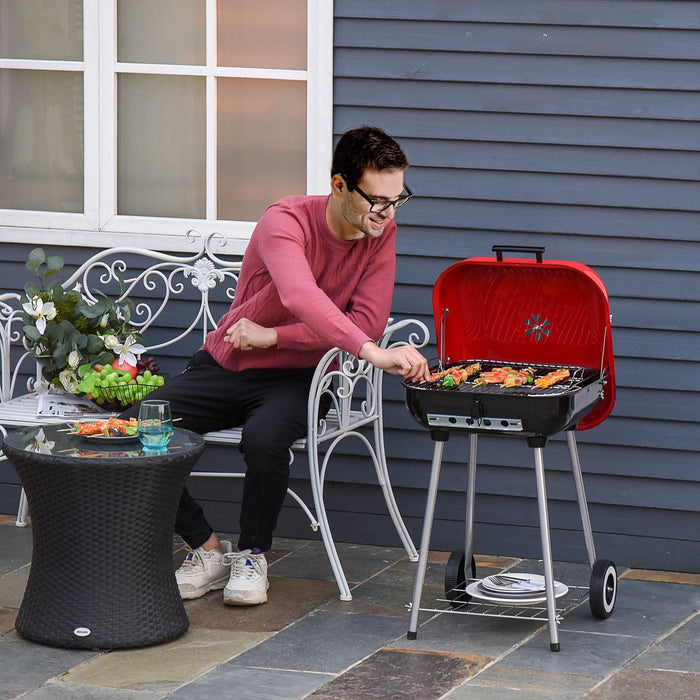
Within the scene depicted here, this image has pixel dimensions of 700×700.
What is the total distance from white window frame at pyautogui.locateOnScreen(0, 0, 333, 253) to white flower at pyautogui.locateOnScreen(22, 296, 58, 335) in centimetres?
41

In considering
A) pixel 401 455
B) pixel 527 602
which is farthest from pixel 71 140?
pixel 527 602

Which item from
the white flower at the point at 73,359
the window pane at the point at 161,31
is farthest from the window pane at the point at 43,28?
the white flower at the point at 73,359

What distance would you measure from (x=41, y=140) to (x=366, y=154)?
1.59m

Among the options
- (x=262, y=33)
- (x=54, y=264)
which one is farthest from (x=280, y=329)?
(x=262, y=33)

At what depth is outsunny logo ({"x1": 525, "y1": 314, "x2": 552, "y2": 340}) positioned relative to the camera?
3.56m

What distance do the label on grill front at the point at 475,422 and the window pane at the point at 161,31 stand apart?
1.80 metres

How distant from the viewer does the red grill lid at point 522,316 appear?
3480 mm

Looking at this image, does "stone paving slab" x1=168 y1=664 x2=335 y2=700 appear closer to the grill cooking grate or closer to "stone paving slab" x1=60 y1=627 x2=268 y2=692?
"stone paving slab" x1=60 y1=627 x2=268 y2=692

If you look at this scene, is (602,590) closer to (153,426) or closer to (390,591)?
(390,591)

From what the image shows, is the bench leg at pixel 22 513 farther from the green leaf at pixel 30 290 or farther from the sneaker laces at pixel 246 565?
the sneaker laces at pixel 246 565

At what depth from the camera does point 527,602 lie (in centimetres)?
342

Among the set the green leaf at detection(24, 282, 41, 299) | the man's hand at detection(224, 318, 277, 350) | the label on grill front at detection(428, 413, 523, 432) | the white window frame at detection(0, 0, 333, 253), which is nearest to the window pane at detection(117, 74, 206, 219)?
the white window frame at detection(0, 0, 333, 253)

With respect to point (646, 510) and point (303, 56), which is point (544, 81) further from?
point (646, 510)

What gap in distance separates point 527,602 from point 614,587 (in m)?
0.32
